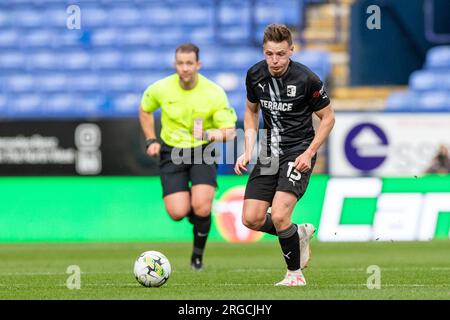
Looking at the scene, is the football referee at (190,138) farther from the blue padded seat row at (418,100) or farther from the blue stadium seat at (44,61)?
the blue stadium seat at (44,61)

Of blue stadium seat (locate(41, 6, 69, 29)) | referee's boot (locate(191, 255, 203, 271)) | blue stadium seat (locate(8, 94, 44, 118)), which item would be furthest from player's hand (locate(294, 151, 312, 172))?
blue stadium seat (locate(41, 6, 69, 29))

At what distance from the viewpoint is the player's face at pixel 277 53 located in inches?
392

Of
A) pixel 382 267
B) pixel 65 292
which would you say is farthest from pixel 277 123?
pixel 382 267

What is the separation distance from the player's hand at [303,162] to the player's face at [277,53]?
30.7 inches

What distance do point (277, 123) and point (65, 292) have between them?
7.76 feet

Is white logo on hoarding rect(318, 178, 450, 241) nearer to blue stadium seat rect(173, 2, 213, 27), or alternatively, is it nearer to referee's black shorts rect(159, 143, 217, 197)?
referee's black shorts rect(159, 143, 217, 197)

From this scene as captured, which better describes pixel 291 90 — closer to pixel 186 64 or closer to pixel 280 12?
pixel 186 64

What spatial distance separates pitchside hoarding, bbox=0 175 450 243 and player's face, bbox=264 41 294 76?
8372mm

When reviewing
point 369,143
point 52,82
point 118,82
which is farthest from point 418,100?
point 52,82

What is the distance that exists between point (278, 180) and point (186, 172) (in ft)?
8.83

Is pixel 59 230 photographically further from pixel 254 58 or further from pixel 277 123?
pixel 277 123

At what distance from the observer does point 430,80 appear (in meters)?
22.4

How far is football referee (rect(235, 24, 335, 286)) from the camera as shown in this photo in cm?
1012

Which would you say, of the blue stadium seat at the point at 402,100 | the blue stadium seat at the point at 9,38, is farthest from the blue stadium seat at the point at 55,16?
the blue stadium seat at the point at 402,100
